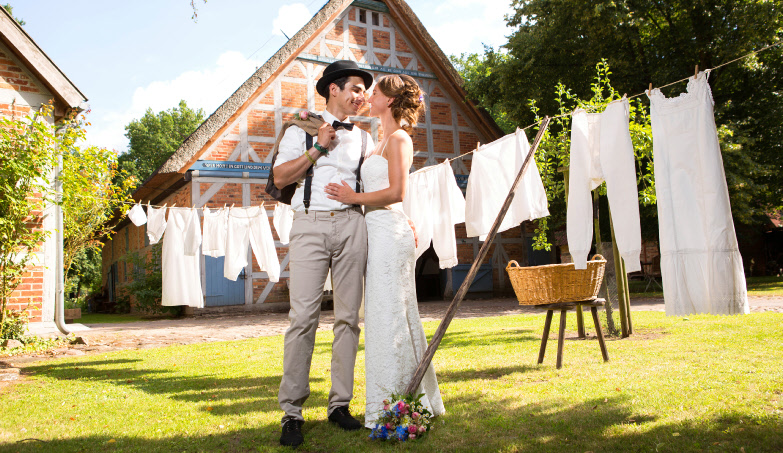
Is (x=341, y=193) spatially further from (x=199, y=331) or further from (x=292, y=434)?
(x=199, y=331)

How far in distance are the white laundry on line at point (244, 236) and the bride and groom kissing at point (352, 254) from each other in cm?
664

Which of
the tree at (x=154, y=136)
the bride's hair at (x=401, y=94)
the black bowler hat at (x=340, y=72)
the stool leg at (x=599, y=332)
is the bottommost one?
the stool leg at (x=599, y=332)

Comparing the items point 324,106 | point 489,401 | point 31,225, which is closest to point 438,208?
point 489,401

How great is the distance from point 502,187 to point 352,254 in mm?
3421

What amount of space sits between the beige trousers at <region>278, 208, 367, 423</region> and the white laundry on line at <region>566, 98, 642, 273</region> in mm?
1706

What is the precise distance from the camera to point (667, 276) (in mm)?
3229

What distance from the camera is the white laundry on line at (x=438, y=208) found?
6797mm

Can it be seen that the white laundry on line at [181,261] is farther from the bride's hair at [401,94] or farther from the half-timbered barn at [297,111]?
the bride's hair at [401,94]

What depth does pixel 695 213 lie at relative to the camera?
10.4ft

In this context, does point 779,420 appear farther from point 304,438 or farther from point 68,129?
point 68,129

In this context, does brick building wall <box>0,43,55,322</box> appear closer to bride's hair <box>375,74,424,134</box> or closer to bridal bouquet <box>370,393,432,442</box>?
bride's hair <box>375,74,424,134</box>

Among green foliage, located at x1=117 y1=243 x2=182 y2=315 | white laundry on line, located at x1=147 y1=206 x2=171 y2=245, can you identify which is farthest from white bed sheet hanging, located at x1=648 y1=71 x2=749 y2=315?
green foliage, located at x1=117 y1=243 x2=182 y2=315

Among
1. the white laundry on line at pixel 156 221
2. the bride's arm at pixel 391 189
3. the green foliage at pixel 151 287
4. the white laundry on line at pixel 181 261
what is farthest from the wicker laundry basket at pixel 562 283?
the green foliage at pixel 151 287

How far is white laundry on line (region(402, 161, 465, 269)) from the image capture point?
6.80 meters
